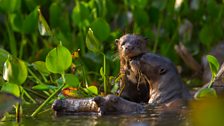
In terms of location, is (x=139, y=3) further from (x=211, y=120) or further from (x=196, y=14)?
(x=211, y=120)

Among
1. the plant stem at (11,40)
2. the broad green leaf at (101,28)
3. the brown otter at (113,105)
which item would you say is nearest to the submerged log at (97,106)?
→ the brown otter at (113,105)

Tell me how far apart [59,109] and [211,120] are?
3.25 feet

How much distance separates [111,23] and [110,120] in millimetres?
3153

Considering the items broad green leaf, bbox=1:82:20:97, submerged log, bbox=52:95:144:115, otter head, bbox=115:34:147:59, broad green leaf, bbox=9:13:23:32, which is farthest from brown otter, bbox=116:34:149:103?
broad green leaf, bbox=9:13:23:32

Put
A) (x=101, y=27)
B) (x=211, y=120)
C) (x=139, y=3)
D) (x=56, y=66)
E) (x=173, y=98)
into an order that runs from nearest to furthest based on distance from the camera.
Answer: (x=211, y=120)
(x=56, y=66)
(x=173, y=98)
(x=101, y=27)
(x=139, y=3)

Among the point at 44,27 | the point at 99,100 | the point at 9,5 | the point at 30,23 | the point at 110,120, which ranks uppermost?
the point at 9,5

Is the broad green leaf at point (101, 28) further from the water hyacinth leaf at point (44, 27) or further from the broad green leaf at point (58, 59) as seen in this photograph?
the broad green leaf at point (58, 59)

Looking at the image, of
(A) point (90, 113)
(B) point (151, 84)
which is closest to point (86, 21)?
(B) point (151, 84)

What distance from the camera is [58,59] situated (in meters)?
3.54

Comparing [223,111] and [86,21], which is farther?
[86,21]

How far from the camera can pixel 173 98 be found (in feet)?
12.9

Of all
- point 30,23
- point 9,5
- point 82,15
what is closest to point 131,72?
point 30,23

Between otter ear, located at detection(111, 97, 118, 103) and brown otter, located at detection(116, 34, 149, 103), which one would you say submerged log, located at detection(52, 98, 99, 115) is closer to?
otter ear, located at detection(111, 97, 118, 103)

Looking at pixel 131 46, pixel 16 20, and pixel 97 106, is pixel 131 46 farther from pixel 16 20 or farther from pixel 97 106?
pixel 16 20
